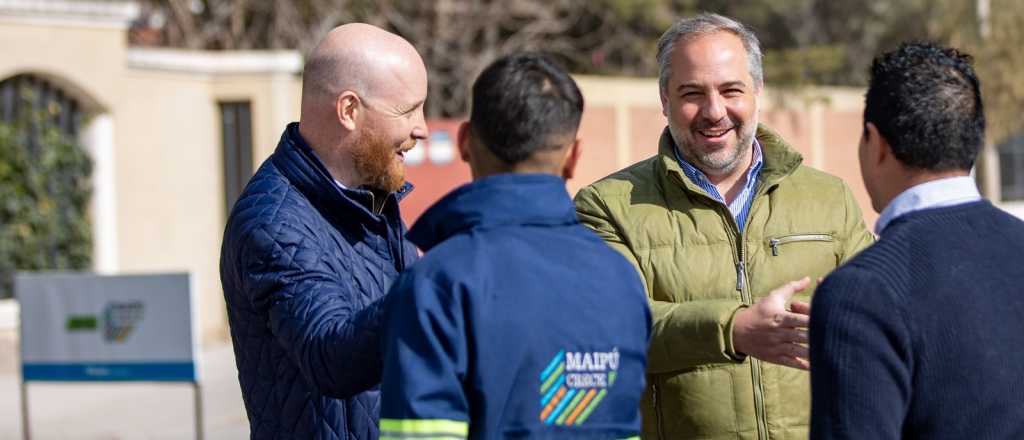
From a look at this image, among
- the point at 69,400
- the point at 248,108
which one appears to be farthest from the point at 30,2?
the point at 69,400

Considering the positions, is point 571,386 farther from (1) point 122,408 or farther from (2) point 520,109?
(1) point 122,408

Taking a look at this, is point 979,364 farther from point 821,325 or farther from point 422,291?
point 422,291

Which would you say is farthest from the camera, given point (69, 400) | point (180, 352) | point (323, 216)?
point (69, 400)

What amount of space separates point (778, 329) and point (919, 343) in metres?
0.73

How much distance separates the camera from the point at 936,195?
2.59 m

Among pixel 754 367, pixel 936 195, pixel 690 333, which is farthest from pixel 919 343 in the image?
pixel 754 367

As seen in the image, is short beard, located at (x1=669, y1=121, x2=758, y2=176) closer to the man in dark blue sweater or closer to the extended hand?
the extended hand

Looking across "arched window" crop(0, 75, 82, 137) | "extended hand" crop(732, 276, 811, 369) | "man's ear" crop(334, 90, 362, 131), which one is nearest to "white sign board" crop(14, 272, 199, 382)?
"arched window" crop(0, 75, 82, 137)

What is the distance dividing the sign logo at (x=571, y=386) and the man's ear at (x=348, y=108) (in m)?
0.97

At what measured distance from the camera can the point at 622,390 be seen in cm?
254

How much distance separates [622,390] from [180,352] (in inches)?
238

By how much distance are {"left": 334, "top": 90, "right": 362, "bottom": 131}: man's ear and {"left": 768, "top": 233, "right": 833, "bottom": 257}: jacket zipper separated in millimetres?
1138

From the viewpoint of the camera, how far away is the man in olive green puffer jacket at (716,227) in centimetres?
357

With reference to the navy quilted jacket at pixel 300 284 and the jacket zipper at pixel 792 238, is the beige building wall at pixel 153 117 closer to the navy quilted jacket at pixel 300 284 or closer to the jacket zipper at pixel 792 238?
the navy quilted jacket at pixel 300 284
